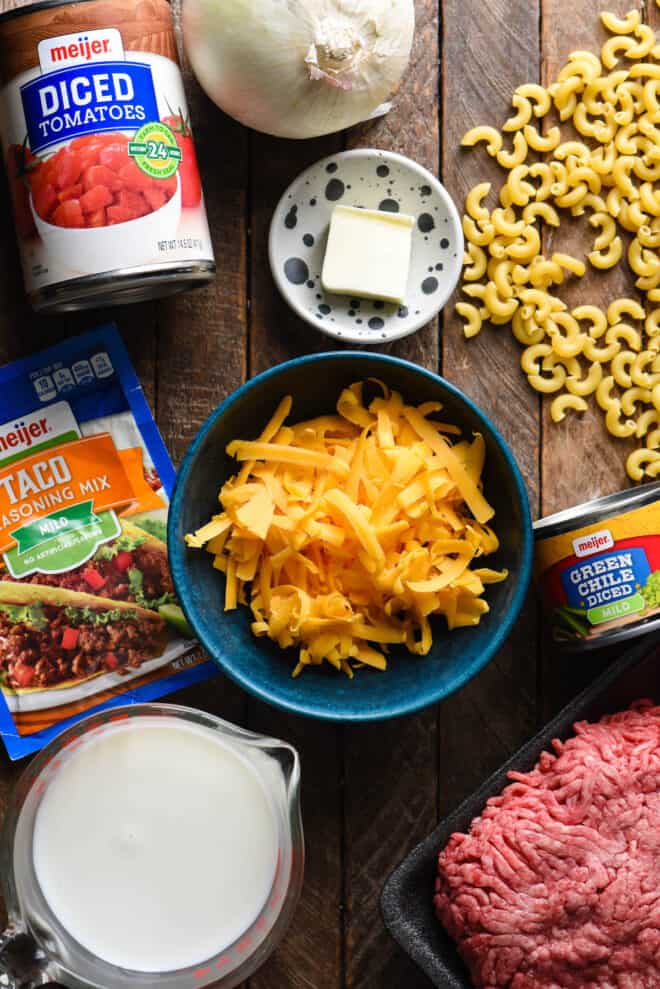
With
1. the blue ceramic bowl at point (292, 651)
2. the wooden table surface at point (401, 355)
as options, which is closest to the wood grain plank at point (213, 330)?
the wooden table surface at point (401, 355)

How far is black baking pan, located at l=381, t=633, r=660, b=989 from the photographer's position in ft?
3.59

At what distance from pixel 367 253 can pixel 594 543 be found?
0.42m

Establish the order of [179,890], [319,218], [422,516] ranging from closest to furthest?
[179,890], [422,516], [319,218]

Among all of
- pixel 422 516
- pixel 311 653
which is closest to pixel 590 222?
pixel 422 516

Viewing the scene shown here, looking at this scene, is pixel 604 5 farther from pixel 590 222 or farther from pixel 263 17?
pixel 263 17

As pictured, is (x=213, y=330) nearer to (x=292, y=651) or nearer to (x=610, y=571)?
(x=292, y=651)

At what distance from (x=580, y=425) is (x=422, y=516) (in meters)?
0.29

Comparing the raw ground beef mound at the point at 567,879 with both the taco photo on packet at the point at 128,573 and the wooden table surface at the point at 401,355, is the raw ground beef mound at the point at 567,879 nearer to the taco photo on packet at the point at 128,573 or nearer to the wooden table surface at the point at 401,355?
the wooden table surface at the point at 401,355

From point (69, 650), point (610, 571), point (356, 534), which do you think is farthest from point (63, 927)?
point (610, 571)

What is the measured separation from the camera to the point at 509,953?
108 centimetres

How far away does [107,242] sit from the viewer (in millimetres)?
1095

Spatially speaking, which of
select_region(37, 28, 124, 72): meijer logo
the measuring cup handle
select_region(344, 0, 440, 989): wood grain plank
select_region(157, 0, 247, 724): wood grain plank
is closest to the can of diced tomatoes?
select_region(37, 28, 124, 72): meijer logo

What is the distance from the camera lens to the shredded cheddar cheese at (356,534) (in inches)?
44.4

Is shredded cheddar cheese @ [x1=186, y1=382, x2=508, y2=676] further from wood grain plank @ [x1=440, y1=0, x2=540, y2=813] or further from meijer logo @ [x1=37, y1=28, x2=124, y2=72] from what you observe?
meijer logo @ [x1=37, y1=28, x2=124, y2=72]
